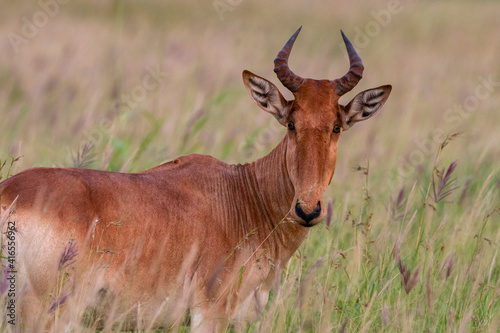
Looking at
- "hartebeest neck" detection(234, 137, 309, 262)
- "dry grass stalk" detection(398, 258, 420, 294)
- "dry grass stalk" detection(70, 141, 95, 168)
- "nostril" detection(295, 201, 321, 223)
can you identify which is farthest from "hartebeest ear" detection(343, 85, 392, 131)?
"dry grass stalk" detection(70, 141, 95, 168)

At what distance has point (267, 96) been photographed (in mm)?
5707

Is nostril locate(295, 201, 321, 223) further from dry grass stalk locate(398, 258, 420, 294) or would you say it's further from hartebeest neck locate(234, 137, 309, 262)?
hartebeest neck locate(234, 137, 309, 262)

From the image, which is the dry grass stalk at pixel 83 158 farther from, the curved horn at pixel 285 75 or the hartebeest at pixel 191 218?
the curved horn at pixel 285 75

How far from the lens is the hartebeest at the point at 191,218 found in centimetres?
444

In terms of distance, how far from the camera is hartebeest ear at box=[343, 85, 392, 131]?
5.70 m

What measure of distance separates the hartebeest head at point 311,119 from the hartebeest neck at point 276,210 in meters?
0.28

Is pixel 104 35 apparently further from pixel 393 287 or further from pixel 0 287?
pixel 0 287

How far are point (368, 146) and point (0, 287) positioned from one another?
7.33 m

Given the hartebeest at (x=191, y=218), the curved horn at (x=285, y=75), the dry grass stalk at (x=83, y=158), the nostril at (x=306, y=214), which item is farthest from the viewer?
the dry grass stalk at (x=83, y=158)

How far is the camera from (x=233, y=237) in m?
5.45

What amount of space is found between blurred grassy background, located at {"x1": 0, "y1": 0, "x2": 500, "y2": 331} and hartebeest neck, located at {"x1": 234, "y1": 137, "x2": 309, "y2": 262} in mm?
362

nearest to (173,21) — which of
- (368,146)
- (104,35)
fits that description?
(104,35)

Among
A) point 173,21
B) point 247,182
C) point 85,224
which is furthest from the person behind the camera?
point 173,21

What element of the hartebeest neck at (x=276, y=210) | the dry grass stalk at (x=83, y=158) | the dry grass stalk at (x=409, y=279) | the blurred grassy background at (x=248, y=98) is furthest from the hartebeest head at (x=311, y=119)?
the dry grass stalk at (x=83, y=158)
